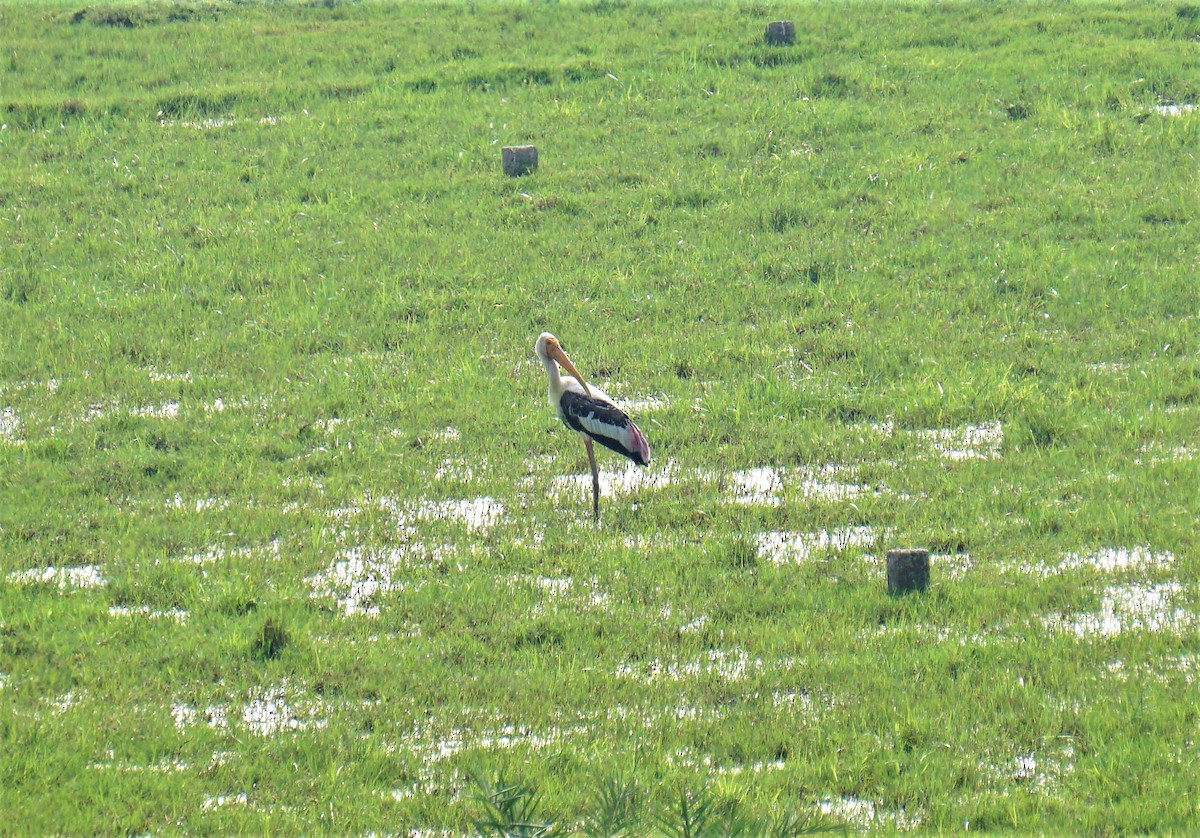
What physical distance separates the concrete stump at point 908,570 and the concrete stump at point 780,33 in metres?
13.8

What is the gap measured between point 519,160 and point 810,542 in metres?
8.72

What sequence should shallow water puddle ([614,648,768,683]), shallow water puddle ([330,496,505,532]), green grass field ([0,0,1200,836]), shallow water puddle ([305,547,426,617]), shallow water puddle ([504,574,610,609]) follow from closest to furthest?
green grass field ([0,0,1200,836]) < shallow water puddle ([614,648,768,683]) < shallow water puddle ([504,574,610,609]) < shallow water puddle ([305,547,426,617]) < shallow water puddle ([330,496,505,532])

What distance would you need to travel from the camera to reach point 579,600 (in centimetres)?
827

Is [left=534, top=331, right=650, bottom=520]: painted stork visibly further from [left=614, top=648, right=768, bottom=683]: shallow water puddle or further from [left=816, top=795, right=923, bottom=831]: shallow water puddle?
[left=816, top=795, right=923, bottom=831]: shallow water puddle

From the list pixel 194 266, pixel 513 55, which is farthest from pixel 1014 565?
pixel 513 55

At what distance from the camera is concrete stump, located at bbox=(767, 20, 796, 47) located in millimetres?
20594

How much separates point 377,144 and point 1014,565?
11.4 m

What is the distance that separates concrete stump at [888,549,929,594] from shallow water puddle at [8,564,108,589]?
4.28m

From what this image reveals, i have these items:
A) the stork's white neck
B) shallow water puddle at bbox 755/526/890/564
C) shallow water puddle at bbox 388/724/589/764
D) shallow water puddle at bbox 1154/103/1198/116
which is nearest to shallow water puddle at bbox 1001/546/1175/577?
shallow water puddle at bbox 755/526/890/564

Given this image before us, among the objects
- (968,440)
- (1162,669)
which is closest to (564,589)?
(1162,669)

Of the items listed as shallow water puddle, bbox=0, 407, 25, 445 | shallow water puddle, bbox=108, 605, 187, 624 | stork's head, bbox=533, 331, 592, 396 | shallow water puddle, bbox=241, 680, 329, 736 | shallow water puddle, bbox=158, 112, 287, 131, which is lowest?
shallow water puddle, bbox=241, 680, 329, 736

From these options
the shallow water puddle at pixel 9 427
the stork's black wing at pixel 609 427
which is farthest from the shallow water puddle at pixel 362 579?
the shallow water puddle at pixel 9 427

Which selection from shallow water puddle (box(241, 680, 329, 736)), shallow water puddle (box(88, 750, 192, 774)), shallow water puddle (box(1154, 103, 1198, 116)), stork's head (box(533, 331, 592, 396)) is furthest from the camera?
shallow water puddle (box(1154, 103, 1198, 116))

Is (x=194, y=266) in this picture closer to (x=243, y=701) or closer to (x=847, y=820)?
(x=243, y=701)
